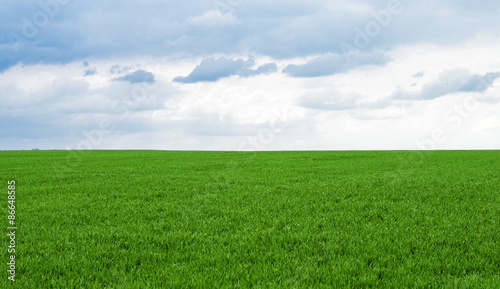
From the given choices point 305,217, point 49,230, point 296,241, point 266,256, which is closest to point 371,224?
point 305,217

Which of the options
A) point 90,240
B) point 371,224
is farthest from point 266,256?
point 90,240

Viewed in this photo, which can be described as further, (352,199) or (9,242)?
(352,199)

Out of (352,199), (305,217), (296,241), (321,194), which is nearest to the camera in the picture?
(296,241)

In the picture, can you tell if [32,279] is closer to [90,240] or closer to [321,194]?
[90,240]

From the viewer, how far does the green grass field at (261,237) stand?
6.28 m

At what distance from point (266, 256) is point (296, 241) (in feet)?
3.95

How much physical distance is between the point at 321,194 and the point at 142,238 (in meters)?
7.30

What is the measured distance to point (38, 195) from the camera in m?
14.6

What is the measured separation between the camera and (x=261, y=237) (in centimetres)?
830

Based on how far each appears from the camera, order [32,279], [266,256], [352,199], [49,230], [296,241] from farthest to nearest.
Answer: [352,199], [49,230], [296,241], [266,256], [32,279]

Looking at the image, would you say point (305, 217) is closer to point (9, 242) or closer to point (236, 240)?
point (236, 240)

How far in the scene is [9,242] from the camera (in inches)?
329

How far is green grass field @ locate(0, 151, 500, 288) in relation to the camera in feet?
20.6

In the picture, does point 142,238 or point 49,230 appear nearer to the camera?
Answer: point 142,238
